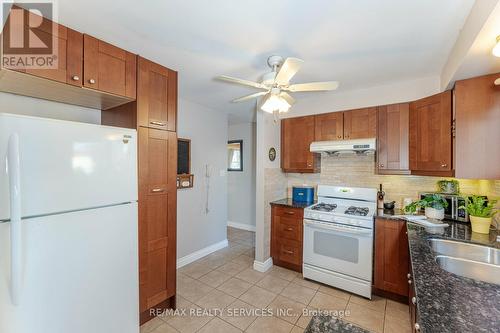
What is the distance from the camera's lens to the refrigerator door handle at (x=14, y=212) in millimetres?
1195

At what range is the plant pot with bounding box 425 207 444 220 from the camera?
7.32 feet

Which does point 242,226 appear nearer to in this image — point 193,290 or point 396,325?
point 193,290

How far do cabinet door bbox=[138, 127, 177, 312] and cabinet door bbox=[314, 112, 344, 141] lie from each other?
1.93 m

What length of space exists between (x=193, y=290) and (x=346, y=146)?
8.23ft

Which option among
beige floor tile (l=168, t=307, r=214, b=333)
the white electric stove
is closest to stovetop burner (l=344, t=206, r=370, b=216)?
the white electric stove

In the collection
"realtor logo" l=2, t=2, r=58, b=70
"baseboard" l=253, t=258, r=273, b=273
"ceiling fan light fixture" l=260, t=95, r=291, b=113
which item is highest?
"realtor logo" l=2, t=2, r=58, b=70

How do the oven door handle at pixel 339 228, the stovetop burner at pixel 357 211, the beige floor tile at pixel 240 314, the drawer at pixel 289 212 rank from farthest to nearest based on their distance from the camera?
the drawer at pixel 289 212 < the stovetop burner at pixel 357 211 < the oven door handle at pixel 339 228 < the beige floor tile at pixel 240 314

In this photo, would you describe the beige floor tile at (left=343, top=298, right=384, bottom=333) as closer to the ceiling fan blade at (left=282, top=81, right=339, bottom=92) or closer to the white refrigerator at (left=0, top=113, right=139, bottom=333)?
the white refrigerator at (left=0, top=113, right=139, bottom=333)

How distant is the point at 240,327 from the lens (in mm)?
2033

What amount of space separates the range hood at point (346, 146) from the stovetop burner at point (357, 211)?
0.72 m

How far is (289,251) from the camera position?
3.06 meters

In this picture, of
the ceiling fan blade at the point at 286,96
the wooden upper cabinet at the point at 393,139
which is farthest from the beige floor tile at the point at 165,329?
the wooden upper cabinet at the point at 393,139

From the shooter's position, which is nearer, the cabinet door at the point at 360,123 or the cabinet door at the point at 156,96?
the cabinet door at the point at 156,96

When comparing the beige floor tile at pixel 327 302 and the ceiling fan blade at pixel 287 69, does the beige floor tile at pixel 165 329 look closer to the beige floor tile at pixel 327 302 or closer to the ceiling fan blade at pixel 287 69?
the beige floor tile at pixel 327 302
